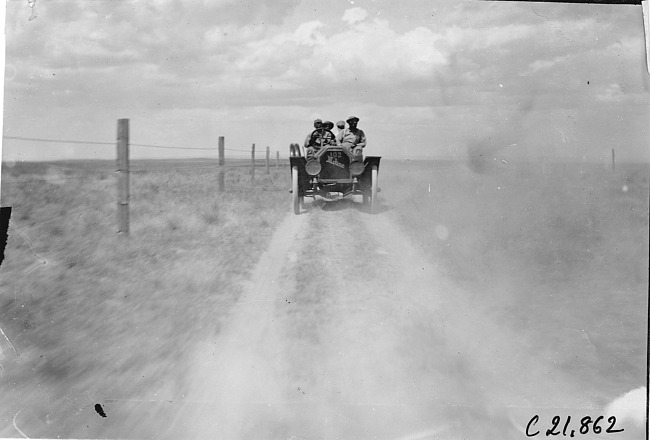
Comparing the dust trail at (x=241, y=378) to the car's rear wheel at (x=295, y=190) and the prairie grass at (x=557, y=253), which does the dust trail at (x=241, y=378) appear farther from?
the car's rear wheel at (x=295, y=190)

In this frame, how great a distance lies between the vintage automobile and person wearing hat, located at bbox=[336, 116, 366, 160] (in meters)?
0.12

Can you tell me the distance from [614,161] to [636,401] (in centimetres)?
209

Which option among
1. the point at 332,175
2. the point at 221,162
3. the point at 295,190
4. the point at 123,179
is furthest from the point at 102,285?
the point at 332,175

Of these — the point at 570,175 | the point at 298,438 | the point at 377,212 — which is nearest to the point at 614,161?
the point at 570,175

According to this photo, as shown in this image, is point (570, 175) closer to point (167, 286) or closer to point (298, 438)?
point (298, 438)

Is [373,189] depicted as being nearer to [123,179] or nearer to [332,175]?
[332,175]

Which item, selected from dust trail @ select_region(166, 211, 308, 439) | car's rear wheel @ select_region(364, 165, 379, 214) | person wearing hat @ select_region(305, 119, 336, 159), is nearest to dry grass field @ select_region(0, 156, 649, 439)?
dust trail @ select_region(166, 211, 308, 439)

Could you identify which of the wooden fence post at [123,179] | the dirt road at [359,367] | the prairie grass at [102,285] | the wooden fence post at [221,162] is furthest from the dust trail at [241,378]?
the wooden fence post at [221,162]

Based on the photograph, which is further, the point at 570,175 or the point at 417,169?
the point at 417,169

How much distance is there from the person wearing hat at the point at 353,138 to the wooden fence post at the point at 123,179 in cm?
236

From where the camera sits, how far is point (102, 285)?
376 centimetres

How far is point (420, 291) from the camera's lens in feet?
13.1

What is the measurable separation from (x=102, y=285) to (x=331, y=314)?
2.12 metres

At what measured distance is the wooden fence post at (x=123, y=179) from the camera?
4.26 metres
